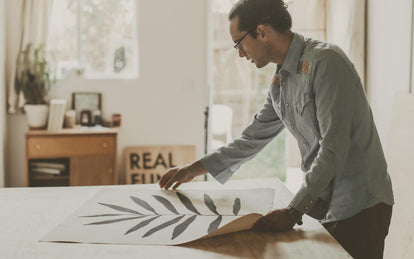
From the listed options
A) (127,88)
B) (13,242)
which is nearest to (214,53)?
(127,88)

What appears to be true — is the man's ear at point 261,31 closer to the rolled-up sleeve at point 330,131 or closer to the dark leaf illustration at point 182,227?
the rolled-up sleeve at point 330,131

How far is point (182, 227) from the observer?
143 centimetres

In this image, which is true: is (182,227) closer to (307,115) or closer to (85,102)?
(307,115)

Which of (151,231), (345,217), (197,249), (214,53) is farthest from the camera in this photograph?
(214,53)

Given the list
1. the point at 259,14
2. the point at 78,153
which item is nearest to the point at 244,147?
the point at 259,14

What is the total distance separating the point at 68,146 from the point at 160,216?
284 centimetres

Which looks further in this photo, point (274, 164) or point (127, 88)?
point (274, 164)

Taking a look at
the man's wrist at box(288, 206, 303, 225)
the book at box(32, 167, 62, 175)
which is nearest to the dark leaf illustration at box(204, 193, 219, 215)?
the man's wrist at box(288, 206, 303, 225)

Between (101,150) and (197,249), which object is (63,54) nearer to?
(101,150)

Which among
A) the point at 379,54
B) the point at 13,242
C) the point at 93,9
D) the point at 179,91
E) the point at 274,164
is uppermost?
the point at 93,9

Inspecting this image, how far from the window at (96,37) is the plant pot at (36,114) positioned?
20.4 inches

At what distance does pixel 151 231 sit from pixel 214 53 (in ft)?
12.3

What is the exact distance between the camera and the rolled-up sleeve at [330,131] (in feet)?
4.74

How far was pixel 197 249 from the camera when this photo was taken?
129 centimetres
